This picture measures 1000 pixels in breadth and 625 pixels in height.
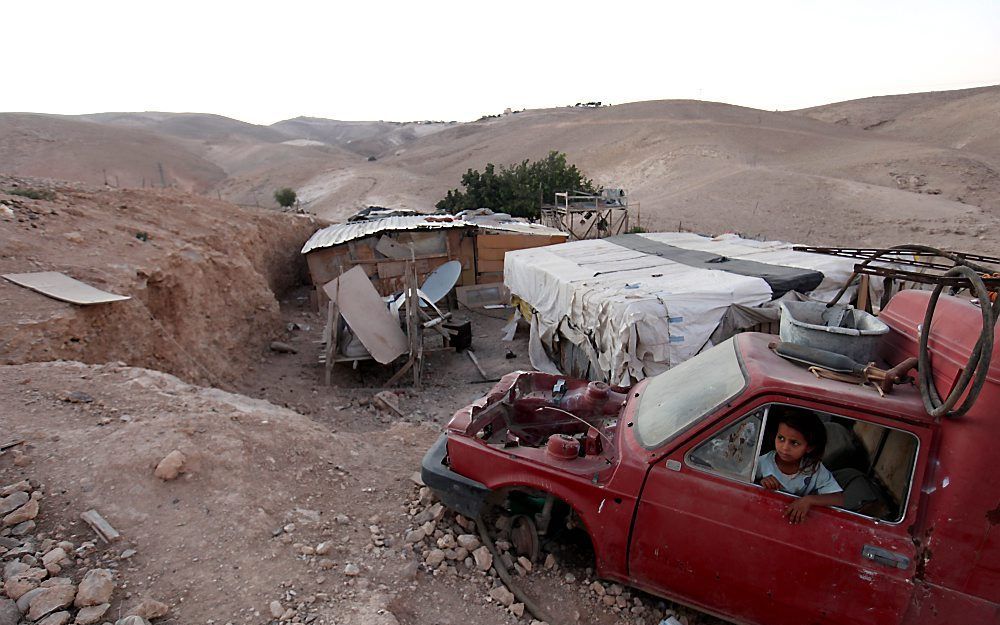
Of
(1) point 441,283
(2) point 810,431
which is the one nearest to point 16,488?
(2) point 810,431

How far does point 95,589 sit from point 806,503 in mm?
3677

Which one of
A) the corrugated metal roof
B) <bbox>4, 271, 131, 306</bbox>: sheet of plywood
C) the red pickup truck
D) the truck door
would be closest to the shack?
the corrugated metal roof

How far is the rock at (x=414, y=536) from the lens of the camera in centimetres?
363

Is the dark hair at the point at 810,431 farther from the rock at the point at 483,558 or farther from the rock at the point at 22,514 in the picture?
the rock at the point at 22,514

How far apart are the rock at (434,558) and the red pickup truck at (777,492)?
1.00ft

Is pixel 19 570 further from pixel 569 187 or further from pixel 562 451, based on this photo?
pixel 569 187

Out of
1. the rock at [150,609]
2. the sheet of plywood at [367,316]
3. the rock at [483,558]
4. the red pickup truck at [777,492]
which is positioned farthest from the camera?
the sheet of plywood at [367,316]

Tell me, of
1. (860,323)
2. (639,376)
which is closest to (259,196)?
(639,376)

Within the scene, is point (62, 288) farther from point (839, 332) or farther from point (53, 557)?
point (839, 332)

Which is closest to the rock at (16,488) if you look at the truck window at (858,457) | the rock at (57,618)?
the rock at (57,618)

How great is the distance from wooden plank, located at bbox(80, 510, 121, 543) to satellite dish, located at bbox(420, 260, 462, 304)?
24.8 ft

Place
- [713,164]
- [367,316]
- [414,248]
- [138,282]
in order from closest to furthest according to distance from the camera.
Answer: [138,282] < [367,316] < [414,248] < [713,164]

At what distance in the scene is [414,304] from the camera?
9438mm

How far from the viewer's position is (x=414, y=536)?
365 centimetres
